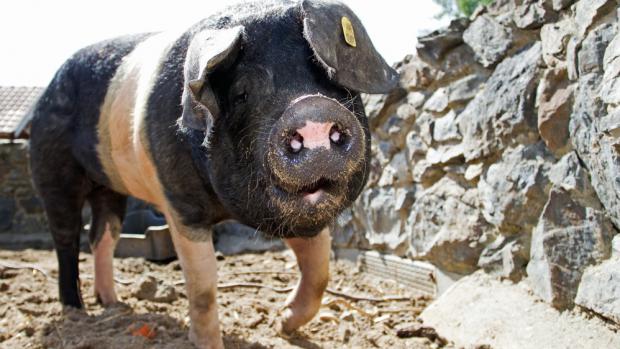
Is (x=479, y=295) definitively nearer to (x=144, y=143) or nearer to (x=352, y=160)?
(x=352, y=160)

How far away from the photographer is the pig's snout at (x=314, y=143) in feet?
6.18

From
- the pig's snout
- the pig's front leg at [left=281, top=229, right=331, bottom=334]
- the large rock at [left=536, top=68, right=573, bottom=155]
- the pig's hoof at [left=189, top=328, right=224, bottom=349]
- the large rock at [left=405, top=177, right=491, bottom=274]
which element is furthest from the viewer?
the large rock at [left=405, top=177, right=491, bottom=274]

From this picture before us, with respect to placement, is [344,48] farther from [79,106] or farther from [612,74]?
[79,106]

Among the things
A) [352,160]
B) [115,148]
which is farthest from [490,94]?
[115,148]

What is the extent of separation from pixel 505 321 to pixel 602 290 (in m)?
0.57

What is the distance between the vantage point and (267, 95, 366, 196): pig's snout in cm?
188

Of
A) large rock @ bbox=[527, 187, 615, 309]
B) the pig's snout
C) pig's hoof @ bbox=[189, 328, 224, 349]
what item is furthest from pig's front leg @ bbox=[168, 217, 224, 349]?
large rock @ bbox=[527, 187, 615, 309]

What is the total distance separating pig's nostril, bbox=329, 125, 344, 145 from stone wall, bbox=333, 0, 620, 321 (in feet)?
2.18

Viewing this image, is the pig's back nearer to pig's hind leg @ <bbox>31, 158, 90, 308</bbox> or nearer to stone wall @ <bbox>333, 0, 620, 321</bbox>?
pig's hind leg @ <bbox>31, 158, 90, 308</bbox>

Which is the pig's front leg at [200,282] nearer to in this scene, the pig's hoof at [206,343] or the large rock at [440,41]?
the pig's hoof at [206,343]

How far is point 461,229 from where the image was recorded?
3.71 metres

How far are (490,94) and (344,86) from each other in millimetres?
1561

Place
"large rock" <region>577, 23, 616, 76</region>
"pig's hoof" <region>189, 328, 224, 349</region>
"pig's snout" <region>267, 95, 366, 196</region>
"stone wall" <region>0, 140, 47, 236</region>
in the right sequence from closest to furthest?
"pig's snout" <region>267, 95, 366, 196</region>, "large rock" <region>577, 23, 616, 76</region>, "pig's hoof" <region>189, 328, 224, 349</region>, "stone wall" <region>0, 140, 47, 236</region>

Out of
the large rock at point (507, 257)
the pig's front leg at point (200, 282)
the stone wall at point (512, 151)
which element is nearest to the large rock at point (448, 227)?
the stone wall at point (512, 151)
